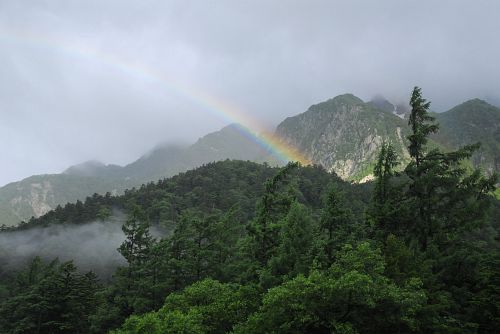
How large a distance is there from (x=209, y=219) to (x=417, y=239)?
21371mm

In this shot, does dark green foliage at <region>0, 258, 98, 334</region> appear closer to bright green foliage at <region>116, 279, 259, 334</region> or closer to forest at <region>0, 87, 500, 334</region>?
forest at <region>0, 87, 500, 334</region>

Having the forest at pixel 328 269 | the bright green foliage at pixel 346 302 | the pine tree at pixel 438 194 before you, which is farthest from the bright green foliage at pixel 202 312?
the pine tree at pixel 438 194

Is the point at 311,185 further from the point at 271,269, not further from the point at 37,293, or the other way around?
the point at 271,269

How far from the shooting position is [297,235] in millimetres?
31938

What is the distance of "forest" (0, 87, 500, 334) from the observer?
22.4 m

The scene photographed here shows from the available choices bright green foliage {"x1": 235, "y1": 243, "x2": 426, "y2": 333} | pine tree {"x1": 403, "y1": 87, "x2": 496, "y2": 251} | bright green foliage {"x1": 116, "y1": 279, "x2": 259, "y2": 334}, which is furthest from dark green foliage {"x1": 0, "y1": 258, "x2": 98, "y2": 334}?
pine tree {"x1": 403, "y1": 87, "x2": 496, "y2": 251}

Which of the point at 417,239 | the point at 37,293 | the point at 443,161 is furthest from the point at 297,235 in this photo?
the point at 37,293

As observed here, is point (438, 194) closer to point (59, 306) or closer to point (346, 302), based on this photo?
point (346, 302)

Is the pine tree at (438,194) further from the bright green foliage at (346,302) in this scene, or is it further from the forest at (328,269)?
the bright green foliage at (346,302)

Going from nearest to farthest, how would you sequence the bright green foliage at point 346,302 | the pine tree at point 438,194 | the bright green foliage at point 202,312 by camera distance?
the bright green foliage at point 346,302
the bright green foliage at point 202,312
the pine tree at point 438,194

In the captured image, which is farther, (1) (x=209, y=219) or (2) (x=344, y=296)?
(1) (x=209, y=219)

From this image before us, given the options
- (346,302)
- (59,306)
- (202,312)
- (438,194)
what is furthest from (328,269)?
(59,306)

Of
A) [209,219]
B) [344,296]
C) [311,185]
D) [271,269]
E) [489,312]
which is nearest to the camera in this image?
[344,296]

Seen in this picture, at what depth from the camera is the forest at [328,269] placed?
22.4m
